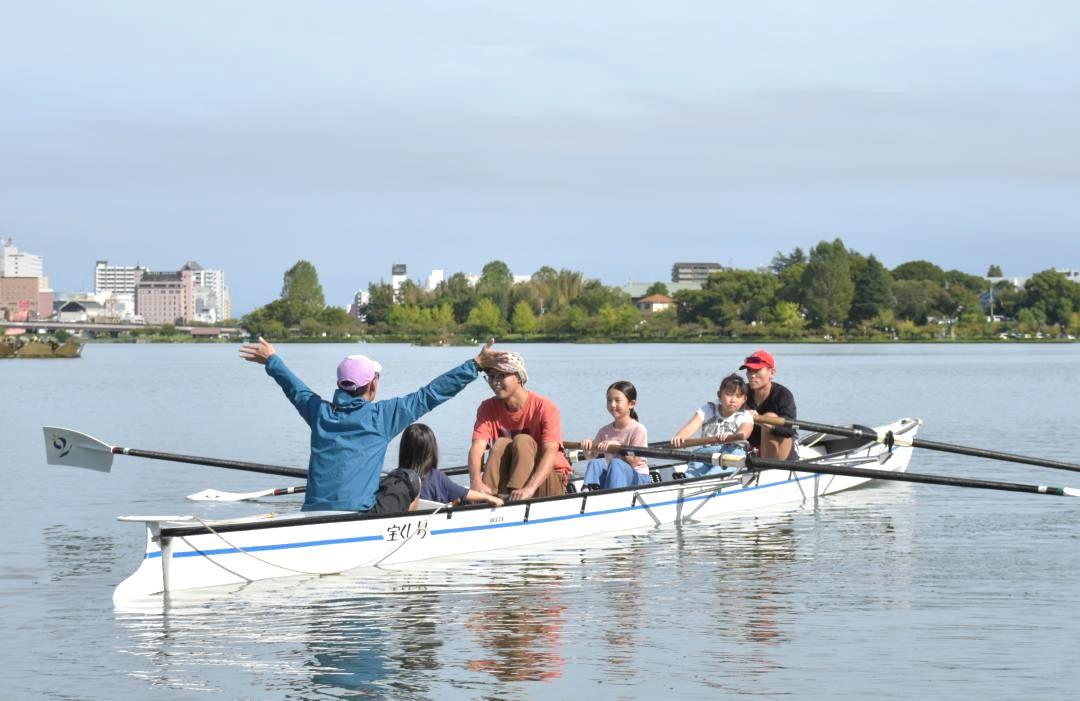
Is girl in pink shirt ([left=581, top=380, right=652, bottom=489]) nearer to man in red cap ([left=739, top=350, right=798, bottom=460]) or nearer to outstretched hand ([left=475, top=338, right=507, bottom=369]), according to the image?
man in red cap ([left=739, top=350, right=798, bottom=460])

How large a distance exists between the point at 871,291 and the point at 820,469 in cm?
15858

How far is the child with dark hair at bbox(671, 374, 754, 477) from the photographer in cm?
1773

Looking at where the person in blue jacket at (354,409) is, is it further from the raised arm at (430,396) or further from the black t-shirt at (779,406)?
the black t-shirt at (779,406)

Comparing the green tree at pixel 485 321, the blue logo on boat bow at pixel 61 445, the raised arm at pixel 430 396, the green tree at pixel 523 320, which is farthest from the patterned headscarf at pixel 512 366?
the green tree at pixel 523 320

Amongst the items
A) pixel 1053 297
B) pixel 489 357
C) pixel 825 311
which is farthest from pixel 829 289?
pixel 489 357

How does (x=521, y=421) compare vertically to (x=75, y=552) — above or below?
above

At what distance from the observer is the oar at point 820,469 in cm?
1577

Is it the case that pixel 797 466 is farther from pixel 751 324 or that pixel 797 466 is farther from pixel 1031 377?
pixel 751 324

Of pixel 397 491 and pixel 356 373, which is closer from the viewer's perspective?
pixel 356 373

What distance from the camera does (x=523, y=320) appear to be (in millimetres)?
193000

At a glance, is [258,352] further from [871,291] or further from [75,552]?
[871,291]

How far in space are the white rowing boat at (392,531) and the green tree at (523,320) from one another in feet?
571

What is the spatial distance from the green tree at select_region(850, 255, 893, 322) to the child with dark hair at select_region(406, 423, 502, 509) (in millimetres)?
161088

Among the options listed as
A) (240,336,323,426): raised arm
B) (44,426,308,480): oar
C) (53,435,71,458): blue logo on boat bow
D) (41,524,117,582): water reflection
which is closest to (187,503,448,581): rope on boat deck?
(240,336,323,426): raised arm
